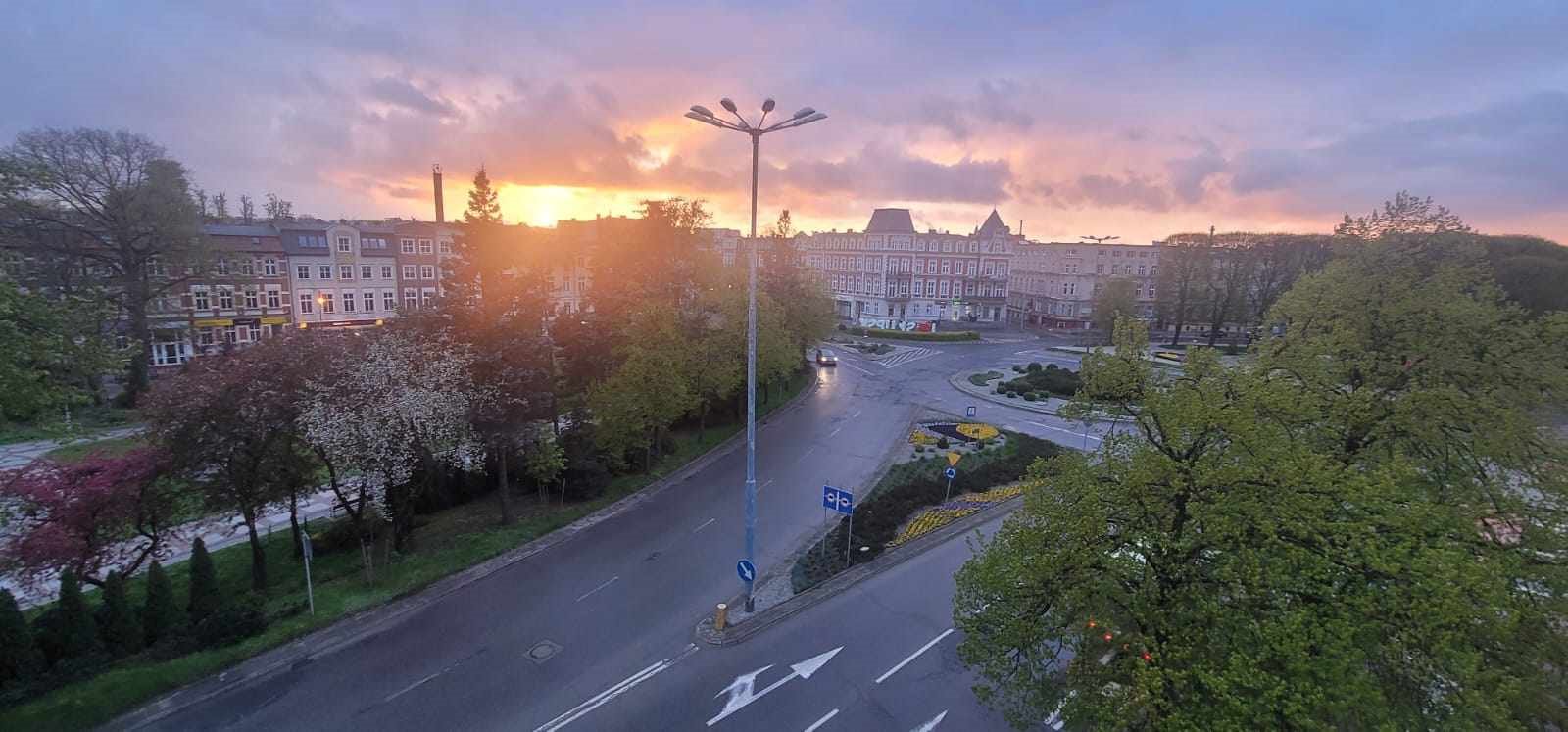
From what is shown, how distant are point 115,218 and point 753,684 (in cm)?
4571

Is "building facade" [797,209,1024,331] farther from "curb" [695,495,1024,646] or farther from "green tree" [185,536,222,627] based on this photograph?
"green tree" [185,536,222,627]

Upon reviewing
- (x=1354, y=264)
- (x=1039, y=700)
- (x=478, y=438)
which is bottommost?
(x=1039, y=700)

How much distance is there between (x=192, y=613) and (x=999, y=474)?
26.7 meters

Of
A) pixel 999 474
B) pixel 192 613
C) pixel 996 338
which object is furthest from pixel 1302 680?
pixel 996 338

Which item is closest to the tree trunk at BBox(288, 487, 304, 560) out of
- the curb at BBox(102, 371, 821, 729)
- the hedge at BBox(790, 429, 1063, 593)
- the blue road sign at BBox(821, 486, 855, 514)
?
the curb at BBox(102, 371, 821, 729)

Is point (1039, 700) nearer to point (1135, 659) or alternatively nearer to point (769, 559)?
point (1135, 659)

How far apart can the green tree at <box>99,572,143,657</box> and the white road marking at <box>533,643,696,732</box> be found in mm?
10169

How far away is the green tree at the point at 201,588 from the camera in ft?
52.3

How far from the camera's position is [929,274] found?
88.2 metres

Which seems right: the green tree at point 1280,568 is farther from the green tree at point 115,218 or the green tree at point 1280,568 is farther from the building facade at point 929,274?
the building facade at point 929,274

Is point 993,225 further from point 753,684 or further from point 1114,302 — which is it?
point 753,684

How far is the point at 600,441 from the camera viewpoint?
25328 millimetres

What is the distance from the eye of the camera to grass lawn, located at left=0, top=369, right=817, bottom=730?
12808mm

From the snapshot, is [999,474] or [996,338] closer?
[999,474]
